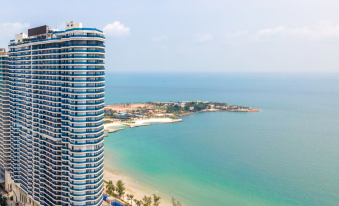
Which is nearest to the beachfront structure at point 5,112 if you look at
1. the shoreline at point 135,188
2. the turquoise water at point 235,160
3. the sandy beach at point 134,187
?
the sandy beach at point 134,187

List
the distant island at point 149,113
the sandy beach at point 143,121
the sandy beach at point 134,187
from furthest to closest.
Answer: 1. the distant island at point 149,113
2. the sandy beach at point 143,121
3. the sandy beach at point 134,187

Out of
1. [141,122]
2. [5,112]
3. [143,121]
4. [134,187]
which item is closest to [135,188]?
[134,187]

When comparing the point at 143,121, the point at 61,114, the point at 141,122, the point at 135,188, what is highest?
the point at 61,114

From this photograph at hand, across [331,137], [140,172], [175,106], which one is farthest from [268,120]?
[140,172]

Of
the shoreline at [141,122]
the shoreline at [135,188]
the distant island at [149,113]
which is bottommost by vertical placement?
the shoreline at [135,188]

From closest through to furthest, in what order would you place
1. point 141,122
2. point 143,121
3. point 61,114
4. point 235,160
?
point 61,114, point 235,160, point 141,122, point 143,121

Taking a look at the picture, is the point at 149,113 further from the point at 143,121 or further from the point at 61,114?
the point at 61,114

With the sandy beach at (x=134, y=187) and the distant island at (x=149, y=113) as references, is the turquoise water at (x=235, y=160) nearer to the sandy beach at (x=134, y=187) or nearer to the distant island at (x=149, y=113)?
the sandy beach at (x=134, y=187)
